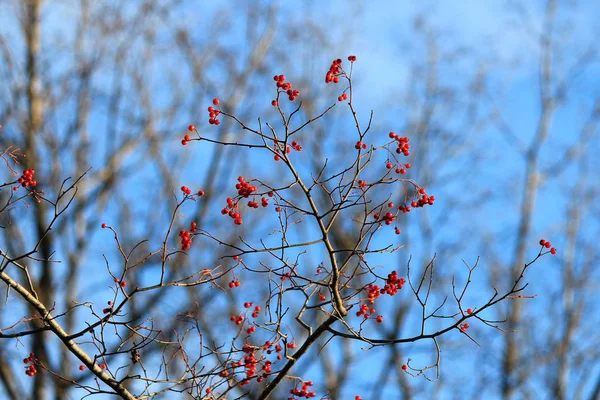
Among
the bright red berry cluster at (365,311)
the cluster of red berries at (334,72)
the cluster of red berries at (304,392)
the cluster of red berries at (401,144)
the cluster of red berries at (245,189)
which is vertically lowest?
the cluster of red berries at (304,392)

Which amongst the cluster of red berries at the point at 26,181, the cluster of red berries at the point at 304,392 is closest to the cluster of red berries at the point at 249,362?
the cluster of red berries at the point at 304,392

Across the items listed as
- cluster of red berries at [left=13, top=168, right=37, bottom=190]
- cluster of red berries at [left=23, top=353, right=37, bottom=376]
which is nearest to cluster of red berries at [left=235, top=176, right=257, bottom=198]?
cluster of red berries at [left=13, top=168, right=37, bottom=190]

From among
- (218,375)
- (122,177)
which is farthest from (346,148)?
(218,375)

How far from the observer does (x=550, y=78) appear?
46.4 feet

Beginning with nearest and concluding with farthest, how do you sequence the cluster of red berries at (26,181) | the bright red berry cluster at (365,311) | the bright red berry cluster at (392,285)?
the cluster of red berries at (26,181) → the bright red berry cluster at (392,285) → the bright red berry cluster at (365,311)

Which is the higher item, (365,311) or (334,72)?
(334,72)


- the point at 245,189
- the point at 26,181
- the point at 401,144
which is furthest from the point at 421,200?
the point at 26,181

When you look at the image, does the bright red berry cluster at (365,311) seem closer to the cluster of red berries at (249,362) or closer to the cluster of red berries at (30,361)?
the cluster of red berries at (249,362)

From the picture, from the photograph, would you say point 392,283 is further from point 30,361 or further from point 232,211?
point 30,361

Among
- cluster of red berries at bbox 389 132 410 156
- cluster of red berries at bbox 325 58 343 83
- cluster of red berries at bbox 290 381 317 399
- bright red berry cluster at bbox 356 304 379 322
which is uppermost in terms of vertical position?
cluster of red berries at bbox 325 58 343 83

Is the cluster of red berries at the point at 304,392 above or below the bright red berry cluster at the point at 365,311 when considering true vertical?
below

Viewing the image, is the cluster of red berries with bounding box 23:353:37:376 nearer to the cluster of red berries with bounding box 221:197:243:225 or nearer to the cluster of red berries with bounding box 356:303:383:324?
the cluster of red berries with bounding box 221:197:243:225

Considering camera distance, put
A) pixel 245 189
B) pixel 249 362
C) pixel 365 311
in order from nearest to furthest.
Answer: pixel 245 189
pixel 249 362
pixel 365 311

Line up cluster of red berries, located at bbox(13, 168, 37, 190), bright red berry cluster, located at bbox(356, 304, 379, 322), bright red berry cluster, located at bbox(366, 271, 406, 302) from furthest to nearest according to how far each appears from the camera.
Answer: bright red berry cluster, located at bbox(356, 304, 379, 322), bright red berry cluster, located at bbox(366, 271, 406, 302), cluster of red berries, located at bbox(13, 168, 37, 190)
